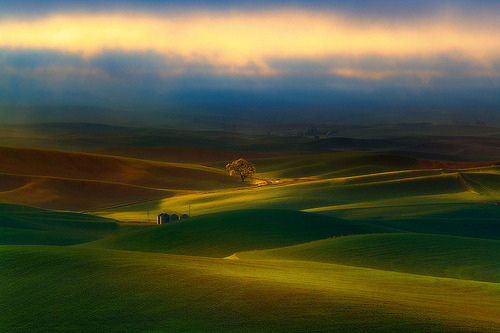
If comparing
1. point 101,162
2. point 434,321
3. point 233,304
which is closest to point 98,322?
point 233,304

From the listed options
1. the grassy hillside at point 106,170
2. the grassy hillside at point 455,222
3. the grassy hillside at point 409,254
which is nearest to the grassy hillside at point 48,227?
the grassy hillside at point 409,254

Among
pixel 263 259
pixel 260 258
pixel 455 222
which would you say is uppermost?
pixel 455 222

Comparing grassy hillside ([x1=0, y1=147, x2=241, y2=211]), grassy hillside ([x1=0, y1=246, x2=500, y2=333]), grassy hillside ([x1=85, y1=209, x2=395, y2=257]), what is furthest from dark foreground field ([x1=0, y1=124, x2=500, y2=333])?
grassy hillside ([x1=0, y1=147, x2=241, y2=211])

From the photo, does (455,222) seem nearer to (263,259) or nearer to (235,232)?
(235,232)

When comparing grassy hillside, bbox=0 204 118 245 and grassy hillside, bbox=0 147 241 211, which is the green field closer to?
grassy hillside, bbox=0 204 118 245

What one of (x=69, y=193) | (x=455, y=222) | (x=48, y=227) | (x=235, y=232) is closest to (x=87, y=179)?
(x=69, y=193)

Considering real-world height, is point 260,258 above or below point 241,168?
below

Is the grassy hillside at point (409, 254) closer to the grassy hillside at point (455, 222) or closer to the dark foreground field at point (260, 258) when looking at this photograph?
the dark foreground field at point (260, 258)
